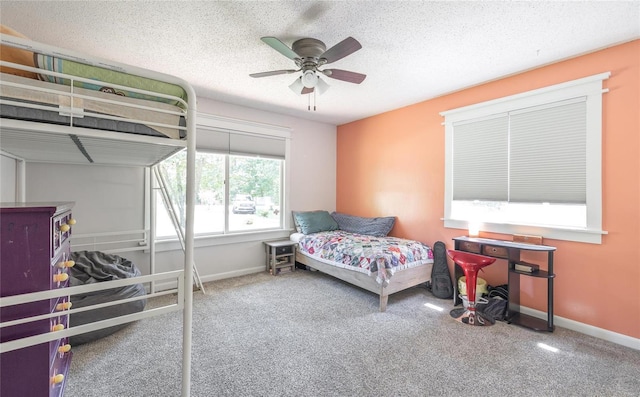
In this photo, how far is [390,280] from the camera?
2898 millimetres

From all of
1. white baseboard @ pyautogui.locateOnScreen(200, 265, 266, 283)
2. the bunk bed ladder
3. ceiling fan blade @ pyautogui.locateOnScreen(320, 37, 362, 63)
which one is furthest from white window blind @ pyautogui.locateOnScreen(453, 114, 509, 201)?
the bunk bed ladder

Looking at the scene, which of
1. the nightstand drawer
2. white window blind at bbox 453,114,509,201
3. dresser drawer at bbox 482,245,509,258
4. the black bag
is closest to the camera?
dresser drawer at bbox 482,245,509,258

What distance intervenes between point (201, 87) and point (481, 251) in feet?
12.2

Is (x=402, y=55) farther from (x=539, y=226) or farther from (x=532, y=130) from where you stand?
(x=539, y=226)

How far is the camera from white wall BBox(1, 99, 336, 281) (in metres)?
2.86

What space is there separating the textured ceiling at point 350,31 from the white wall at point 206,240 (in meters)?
1.24

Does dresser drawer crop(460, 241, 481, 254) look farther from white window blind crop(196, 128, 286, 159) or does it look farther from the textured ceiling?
white window blind crop(196, 128, 286, 159)

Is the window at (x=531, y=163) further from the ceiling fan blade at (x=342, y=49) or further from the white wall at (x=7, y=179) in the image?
the white wall at (x=7, y=179)

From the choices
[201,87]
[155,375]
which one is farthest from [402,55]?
[155,375]

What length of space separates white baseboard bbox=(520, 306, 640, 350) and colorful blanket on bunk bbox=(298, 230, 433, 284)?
1135 millimetres

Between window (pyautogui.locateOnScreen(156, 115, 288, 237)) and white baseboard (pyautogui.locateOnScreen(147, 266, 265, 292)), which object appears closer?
white baseboard (pyautogui.locateOnScreen(147, 266, 265, 292))

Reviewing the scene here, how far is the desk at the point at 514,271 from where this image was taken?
243cm

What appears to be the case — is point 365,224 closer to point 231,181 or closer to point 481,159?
point 481,159

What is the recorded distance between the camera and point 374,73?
287 centimetres
